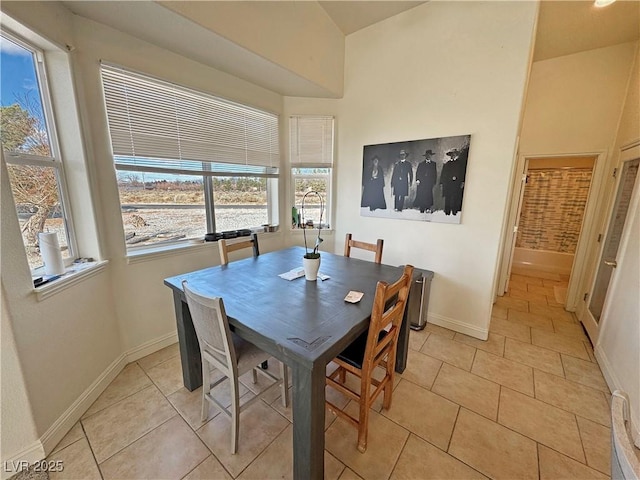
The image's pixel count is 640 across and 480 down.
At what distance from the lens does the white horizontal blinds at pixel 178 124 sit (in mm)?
2006

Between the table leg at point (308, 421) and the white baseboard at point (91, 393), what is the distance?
1471 millimetres

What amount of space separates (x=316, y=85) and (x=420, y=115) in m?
1.17

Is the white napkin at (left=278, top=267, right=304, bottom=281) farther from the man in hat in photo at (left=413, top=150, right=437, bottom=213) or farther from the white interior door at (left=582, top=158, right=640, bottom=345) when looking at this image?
the white interior door at (left=582, top=158, right=640, bottom=345)

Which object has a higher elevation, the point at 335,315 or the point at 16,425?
the point at 335,315

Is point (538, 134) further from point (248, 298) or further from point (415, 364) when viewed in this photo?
point (248, 298)

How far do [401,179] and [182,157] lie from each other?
7.40 ft

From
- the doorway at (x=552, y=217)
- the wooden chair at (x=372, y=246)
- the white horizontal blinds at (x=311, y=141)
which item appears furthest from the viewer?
the doorway at (x=552, y=217)

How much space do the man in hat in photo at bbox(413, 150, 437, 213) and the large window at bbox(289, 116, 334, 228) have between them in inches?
46.4

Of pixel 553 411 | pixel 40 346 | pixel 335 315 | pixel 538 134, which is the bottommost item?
pixel 553 411

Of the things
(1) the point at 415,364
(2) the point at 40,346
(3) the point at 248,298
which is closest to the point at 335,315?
(3) the point at 248,298

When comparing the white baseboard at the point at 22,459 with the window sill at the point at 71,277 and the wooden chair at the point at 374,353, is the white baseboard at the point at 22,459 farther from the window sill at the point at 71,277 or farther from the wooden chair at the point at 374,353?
the wooden chair at the point at 374,353

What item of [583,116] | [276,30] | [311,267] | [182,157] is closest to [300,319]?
[311,267]

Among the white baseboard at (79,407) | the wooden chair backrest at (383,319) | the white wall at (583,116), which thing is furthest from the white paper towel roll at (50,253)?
the white wall at (583,116)

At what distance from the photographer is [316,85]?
2.84 metres
